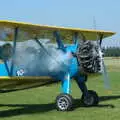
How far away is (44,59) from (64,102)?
4.71 feet

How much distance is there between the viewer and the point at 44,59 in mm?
12297

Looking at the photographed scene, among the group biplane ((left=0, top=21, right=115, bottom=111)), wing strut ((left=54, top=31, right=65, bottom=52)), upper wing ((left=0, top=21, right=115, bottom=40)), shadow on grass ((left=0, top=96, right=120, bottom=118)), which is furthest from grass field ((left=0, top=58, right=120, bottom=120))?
upper wing ((left=0, top=21, right=115, bottom=40))

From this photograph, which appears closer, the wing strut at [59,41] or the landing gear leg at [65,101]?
the landing gear leg at [65,101]

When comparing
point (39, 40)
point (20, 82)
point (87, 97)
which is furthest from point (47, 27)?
point (87, 97)

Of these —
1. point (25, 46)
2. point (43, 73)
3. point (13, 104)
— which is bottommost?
point (13, 104)

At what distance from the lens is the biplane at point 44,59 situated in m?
11.8

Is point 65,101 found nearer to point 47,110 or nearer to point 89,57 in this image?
point 47,110

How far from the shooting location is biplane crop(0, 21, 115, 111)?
11.8 metres

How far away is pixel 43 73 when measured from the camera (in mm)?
12305

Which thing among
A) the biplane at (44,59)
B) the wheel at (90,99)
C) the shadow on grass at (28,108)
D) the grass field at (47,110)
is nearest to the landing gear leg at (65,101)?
A: the biplane at (44,59)

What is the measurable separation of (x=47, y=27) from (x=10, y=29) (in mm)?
1050

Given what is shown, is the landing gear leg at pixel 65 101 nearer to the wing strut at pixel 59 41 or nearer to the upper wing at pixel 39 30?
the wing strut at pixel 59 41

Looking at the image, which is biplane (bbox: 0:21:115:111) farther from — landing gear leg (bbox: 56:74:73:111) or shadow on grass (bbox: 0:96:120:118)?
shadow on grass (bbox: 0:96:120:118)

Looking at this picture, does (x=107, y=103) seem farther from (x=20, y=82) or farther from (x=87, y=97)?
(x=20, y=82)
